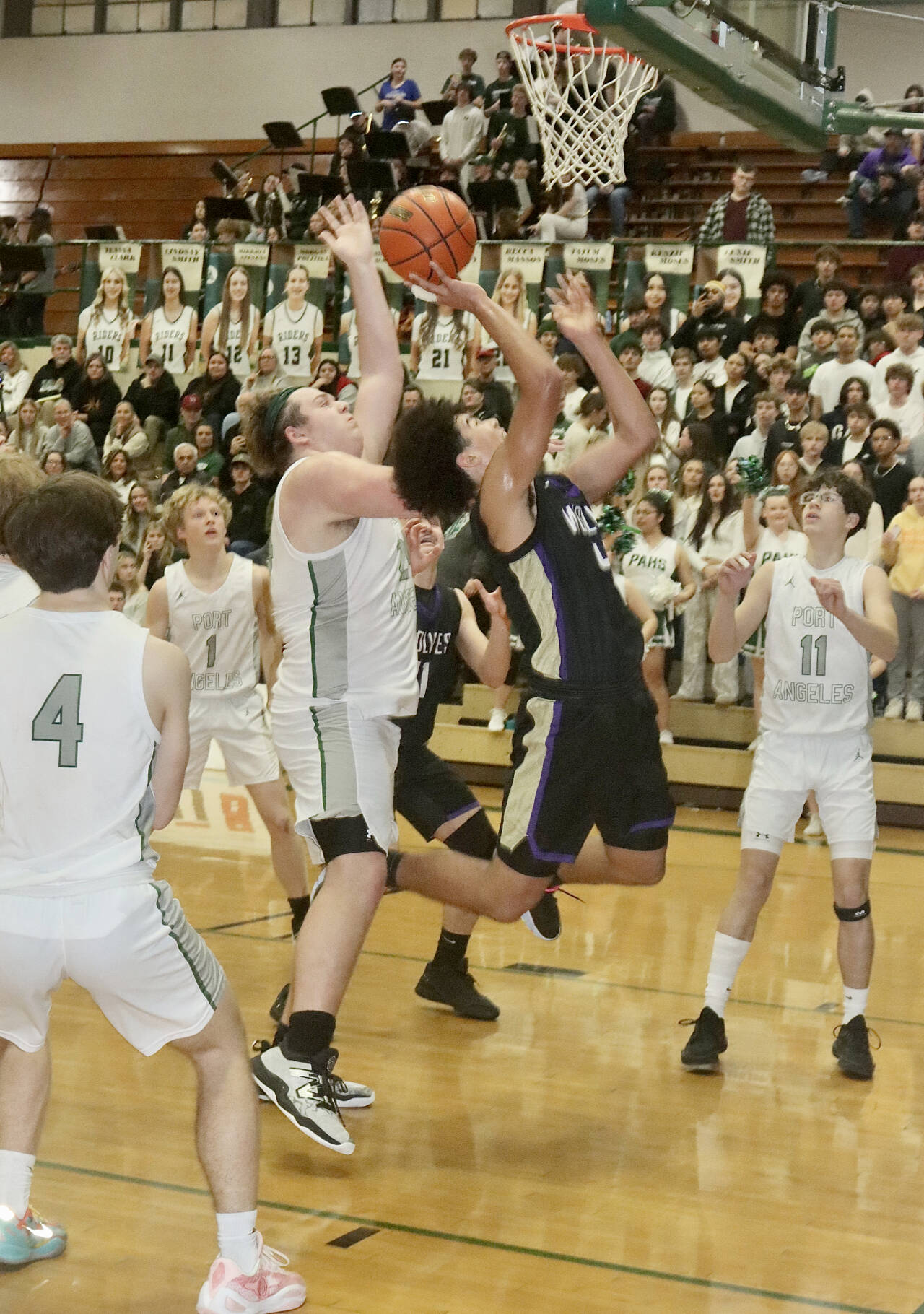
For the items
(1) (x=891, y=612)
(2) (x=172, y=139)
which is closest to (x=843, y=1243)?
(1) (x=891, y=612)

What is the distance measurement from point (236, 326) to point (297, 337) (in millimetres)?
723

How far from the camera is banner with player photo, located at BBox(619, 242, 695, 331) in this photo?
1230 centimetres

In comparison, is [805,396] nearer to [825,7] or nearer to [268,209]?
[825,7]

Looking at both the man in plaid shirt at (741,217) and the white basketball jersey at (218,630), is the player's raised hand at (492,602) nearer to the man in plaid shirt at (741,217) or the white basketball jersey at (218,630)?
the white basketball jersey at (218,630)

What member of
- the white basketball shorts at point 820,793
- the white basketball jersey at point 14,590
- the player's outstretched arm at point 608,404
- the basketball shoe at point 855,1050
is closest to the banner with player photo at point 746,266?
the white basketball shorts at point 820,793

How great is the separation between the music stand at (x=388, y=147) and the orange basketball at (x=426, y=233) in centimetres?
1200

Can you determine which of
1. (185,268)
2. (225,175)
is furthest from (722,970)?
(225,175)

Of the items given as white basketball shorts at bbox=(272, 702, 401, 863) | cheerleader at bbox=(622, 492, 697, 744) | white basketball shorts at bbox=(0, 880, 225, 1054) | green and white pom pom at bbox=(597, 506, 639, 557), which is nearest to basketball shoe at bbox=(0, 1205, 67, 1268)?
white basketball shorts at bbox=(0, 880, 225, 1054)

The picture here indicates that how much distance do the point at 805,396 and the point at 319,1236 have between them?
825cm

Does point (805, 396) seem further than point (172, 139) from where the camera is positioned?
No

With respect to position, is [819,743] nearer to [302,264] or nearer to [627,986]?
[627,986]

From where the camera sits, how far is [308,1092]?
4.05 meters

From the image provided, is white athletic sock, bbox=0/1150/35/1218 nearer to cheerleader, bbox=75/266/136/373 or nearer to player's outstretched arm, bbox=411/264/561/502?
player's outstretched arm, bbox=411/264/561/502

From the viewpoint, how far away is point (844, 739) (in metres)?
5.13
